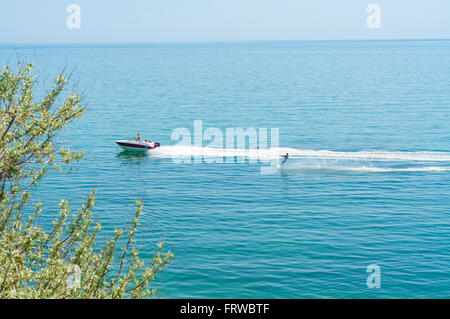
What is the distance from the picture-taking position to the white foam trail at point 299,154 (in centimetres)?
7606

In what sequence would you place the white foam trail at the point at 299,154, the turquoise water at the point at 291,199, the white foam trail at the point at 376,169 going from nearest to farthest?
the turquoise water at the point at 291,199, the white foam trail at the point at 376,169, the white foam trail at the point at 299,154

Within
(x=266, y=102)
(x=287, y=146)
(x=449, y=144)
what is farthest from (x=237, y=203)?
(x=266, y=102)

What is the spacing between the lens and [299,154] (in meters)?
79.2

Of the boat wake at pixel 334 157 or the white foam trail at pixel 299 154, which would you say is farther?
the white foam trail at pixel 299 154

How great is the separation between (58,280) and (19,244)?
2.43 meters

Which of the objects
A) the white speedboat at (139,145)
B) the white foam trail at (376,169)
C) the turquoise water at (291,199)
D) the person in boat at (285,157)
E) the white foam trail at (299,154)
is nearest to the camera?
the turquoise water at (291,199)

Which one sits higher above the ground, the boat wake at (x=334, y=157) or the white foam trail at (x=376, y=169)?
the boat wake at (x=334, y=157)

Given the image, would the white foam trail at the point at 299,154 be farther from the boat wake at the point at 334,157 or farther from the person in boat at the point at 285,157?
the person in boat at the point at 285,157

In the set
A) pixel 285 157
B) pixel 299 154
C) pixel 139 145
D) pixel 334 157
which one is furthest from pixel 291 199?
pixel 139 145

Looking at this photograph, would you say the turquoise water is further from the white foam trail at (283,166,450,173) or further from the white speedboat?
the white speedboat

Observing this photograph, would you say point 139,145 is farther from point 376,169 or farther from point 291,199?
point 376,169

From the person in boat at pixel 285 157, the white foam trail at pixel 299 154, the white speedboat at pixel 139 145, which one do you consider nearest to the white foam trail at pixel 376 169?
the person in boat at pixel 285 157

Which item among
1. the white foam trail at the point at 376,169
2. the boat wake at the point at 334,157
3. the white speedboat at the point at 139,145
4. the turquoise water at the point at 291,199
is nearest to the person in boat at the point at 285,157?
the boat wake at the point at 334,157
